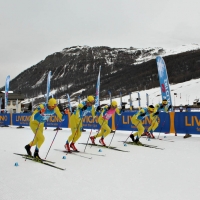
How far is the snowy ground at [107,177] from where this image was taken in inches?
183

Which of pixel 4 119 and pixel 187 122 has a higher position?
pixel 4 119

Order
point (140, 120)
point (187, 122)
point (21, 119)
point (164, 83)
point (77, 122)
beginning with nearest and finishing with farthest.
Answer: point (77, 122)
point (140, 120)
point (187, 122)
point (164, 83)
point (21, 119)

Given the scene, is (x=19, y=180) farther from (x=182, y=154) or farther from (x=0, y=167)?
(x=182, y=154)

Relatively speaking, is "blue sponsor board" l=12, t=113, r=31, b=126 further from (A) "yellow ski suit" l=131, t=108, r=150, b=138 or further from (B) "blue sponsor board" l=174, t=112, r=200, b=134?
(A) "yellow ski suit" l=131, t=108, r=150, b=138

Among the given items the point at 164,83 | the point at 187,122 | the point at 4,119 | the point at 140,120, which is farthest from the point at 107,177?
the point at 4,119

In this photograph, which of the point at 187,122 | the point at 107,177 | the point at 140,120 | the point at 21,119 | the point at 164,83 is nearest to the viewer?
the point at 107,177

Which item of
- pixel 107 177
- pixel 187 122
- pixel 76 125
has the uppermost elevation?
pixel 76 125

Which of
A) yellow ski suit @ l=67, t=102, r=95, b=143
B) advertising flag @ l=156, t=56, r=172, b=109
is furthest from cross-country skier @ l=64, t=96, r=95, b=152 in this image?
advertising flag @ l=156, t=56, r=172, b=109

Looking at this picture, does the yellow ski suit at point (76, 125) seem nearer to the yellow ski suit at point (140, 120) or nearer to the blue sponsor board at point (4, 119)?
the yellow ski suit at point (140, 120)

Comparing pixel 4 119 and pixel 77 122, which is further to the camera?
pixel 4 119

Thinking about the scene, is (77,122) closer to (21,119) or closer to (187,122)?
(187,122)

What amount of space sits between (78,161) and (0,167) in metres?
2.08

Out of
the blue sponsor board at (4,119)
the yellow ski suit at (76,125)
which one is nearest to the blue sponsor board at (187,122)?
the yellow ski suit at (76,125)

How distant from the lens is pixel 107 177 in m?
5.79
